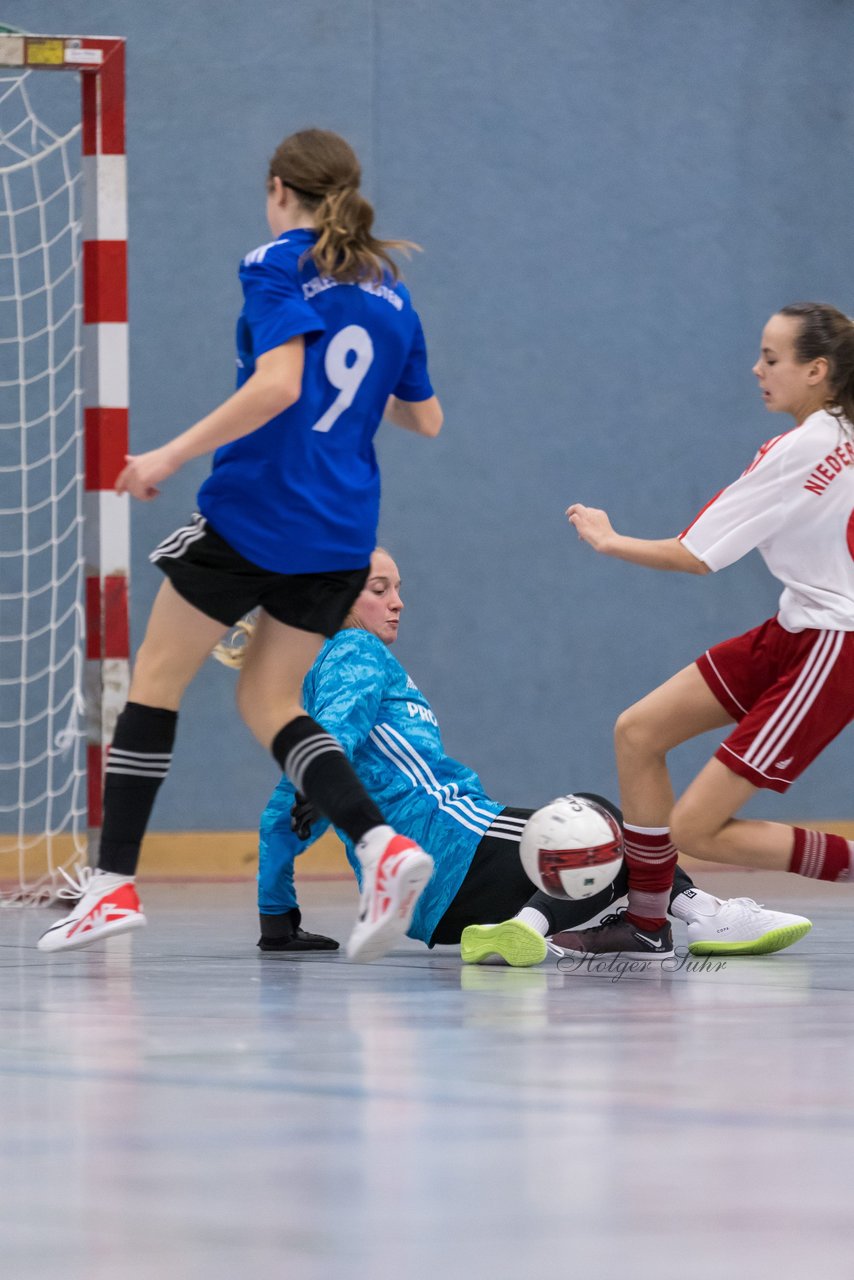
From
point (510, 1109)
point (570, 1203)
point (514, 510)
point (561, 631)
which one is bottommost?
point (561, 631)

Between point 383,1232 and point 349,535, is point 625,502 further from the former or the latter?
point 383,1232

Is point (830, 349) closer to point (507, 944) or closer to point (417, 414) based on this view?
point (417, 414)

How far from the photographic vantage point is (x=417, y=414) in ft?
11.6

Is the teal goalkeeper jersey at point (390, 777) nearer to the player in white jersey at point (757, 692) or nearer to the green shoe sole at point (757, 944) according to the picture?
the player in white jersey at point (757, 692)

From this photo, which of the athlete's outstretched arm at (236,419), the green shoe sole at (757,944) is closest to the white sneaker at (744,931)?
the green shoe sole at (757,944)

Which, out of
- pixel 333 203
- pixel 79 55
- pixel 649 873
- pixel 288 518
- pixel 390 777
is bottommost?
pixel 649 873

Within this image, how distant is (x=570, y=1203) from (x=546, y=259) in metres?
5.47

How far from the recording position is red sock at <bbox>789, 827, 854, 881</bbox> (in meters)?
3.62

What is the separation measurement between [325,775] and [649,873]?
75cm

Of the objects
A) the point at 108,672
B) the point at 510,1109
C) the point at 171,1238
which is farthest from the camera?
the point at 108,672


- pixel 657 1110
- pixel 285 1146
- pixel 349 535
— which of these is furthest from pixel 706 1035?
pixel 349 535

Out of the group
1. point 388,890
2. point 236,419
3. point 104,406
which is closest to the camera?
point 388,890

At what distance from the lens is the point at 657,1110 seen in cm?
204

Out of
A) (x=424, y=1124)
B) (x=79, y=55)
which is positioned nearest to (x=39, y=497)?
(x=79, y=55)
